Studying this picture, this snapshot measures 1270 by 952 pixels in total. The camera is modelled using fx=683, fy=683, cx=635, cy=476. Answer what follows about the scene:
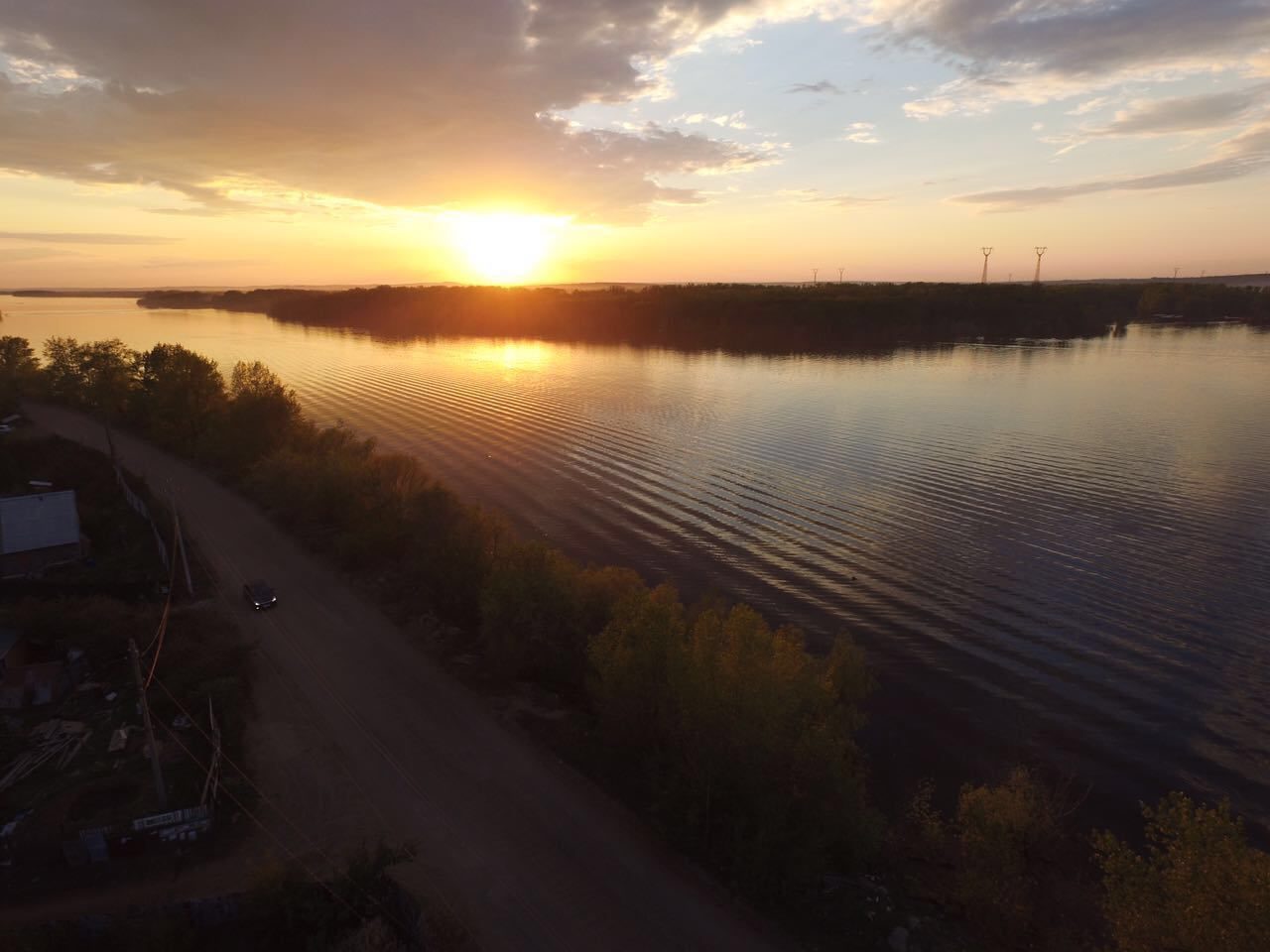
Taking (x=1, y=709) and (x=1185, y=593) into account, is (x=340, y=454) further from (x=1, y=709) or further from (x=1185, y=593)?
(x=1185, y=593)

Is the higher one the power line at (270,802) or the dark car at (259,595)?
the dark car at (259,595)

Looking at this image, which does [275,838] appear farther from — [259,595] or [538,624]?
[259,595]

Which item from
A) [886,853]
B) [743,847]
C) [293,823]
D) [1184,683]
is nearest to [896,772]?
[886,853]

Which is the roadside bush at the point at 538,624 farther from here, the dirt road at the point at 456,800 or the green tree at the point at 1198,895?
the green tree at the point at 1198,895

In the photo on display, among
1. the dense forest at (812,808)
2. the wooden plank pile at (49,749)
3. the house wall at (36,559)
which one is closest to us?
the dense forest at (812,808)

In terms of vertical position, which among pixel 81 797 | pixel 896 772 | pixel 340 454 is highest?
pixel 340 454

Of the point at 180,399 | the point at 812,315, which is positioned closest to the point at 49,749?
the point at 180,399

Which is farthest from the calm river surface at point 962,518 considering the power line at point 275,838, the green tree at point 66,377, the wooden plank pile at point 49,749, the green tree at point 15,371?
the green tree at point 15,371
